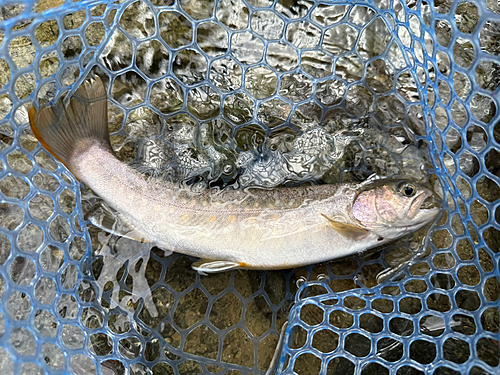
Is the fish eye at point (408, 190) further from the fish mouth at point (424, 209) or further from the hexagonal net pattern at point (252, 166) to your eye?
the hexagonal net pattern at point (252, 166)

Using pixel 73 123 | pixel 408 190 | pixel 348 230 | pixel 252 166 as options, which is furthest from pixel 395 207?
pixel 73 123

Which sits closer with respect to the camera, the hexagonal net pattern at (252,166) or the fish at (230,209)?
the fish at (230,209)

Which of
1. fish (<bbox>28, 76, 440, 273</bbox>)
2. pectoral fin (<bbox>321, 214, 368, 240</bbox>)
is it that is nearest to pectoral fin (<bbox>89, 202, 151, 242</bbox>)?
fish (<bbox>28, 76, 440, 273</bbox>)

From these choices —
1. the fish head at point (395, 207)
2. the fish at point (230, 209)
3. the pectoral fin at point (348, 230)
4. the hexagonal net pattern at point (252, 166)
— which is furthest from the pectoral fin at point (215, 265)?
the fish head at point (395, 207)

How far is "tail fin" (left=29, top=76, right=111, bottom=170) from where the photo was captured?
187cm

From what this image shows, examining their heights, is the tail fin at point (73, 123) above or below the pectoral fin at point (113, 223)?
above

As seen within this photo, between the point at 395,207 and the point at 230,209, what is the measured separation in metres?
0.81

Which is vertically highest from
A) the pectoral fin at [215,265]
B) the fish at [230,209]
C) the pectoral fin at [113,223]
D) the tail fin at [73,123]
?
the tail fin at [73,123]

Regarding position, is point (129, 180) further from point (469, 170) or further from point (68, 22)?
point (469, 170)

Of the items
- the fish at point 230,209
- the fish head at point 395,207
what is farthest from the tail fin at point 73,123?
the fish head at point 395,207

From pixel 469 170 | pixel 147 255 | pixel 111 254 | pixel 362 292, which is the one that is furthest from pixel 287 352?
pixel 469 170

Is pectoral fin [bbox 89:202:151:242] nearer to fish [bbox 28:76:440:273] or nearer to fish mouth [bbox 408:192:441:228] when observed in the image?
fish [bbox 28:76:440:273]

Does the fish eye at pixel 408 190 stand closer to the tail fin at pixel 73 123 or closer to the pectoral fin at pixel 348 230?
the pectoral fin at pixel 348 230

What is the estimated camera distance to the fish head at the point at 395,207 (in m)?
1.91
